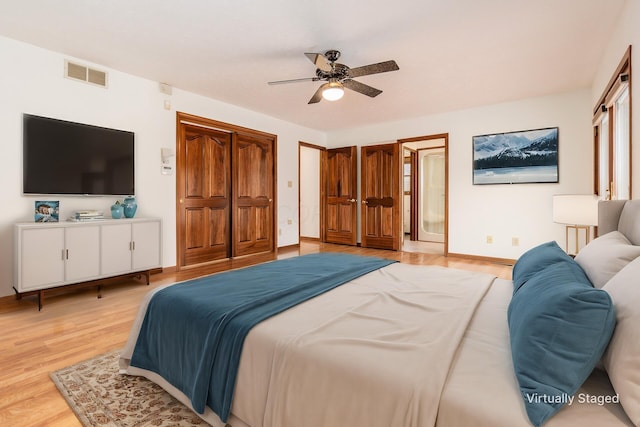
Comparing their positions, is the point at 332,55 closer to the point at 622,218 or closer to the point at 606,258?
the point at 622,218

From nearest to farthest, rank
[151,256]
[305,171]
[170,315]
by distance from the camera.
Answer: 1. [170,315]
2. [151,256]
3. [305,171]

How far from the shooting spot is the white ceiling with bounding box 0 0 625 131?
2.47 meters

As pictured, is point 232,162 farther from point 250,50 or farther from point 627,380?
point 627,380

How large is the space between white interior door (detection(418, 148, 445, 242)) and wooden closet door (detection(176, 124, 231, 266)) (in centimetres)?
468

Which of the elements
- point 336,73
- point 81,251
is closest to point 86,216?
point 81,251

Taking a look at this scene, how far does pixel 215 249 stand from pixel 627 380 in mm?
4878

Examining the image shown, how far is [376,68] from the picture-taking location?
288cm

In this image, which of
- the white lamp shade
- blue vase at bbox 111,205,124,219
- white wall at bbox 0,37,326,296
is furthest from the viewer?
blue vase at bbox 111,205,124,219

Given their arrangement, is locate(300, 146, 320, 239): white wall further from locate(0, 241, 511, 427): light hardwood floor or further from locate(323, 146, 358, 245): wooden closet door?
locate(0, 241, 511, 427): light hardwood floor

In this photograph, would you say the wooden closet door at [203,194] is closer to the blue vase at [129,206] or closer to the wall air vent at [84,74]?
the blue vase at [129,206]

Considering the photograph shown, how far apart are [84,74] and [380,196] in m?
4.86

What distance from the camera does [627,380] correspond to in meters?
0.76

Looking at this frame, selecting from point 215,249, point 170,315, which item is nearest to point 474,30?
point 170,315

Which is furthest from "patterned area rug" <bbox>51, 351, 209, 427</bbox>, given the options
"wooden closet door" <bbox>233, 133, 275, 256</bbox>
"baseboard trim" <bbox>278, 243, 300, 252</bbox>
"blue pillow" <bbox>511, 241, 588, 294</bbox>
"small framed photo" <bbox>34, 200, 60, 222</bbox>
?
"baseboard trim" <bbox>278, 243, 300, 252</bbox>
